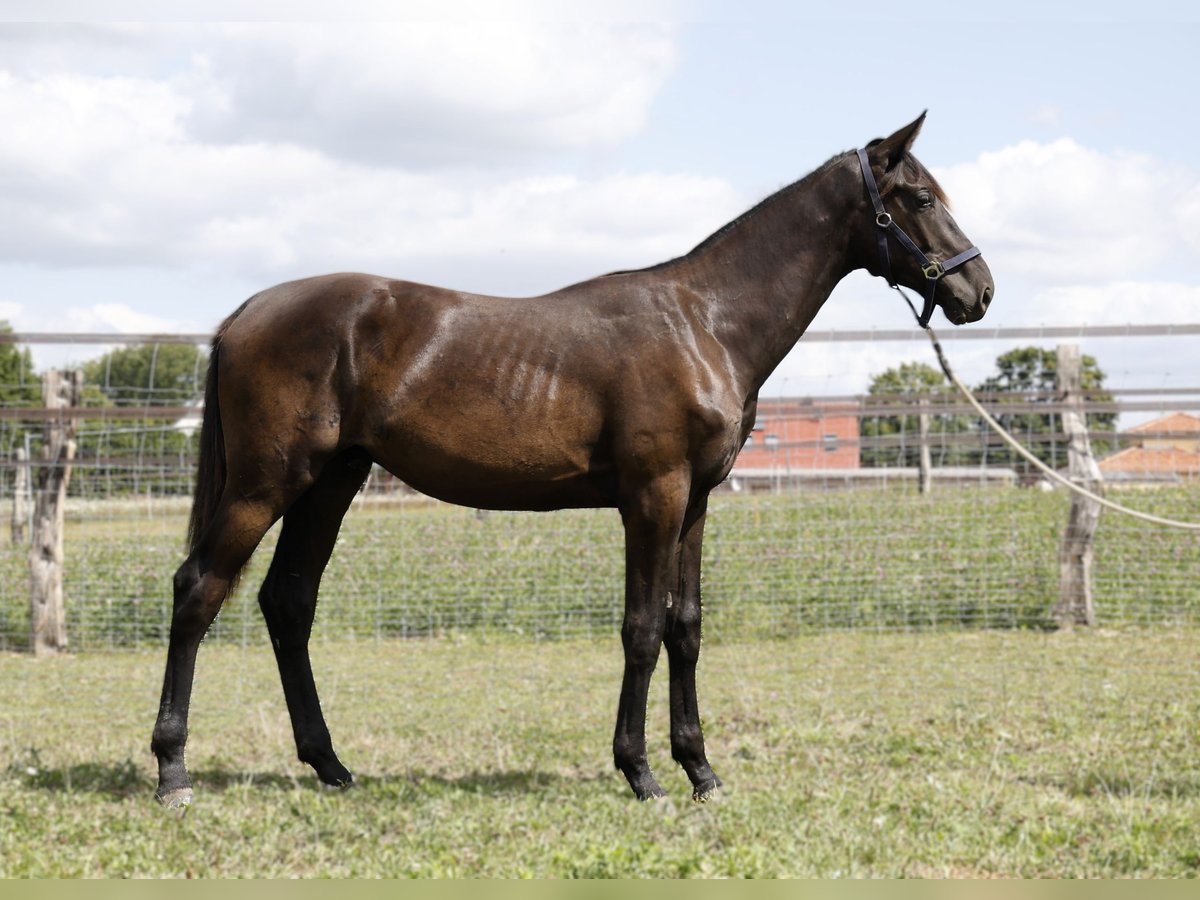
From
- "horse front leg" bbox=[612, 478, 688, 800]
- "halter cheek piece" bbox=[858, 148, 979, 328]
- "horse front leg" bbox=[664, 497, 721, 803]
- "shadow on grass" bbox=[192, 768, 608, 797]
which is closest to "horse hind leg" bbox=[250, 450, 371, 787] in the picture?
"shadow on grass" bbox=[192, 768, 608, 797]

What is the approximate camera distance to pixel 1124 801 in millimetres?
4840

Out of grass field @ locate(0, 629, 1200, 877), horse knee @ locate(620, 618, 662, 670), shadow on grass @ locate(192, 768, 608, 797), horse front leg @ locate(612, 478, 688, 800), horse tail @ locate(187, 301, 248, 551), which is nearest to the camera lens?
grass field @ locate(0, 629, 1200, 877)

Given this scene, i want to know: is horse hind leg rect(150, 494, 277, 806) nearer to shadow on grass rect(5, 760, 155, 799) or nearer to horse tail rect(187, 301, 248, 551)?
horse tail rect(187, 301, 248, 551)

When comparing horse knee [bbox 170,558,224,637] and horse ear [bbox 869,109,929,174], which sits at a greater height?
horse ear [bbox 869,109,929,174]

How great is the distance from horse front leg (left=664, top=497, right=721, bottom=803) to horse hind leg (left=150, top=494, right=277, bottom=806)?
168cm

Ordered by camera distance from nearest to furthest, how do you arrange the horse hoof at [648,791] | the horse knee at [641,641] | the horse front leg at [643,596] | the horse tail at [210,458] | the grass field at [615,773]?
the grass field at [615,773] < the horse front leg at [643,596] < the horse knee at [641,641] < the horse hoof at [648,791] < the horse tail at [210,458]

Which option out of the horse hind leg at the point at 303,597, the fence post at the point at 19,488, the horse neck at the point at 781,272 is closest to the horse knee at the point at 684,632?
the horse neck at the point at 781,272

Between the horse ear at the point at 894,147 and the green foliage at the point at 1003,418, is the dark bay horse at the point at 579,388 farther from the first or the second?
the green foliage at the point at 1003,418

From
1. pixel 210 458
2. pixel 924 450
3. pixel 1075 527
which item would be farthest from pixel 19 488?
pixel 1075 527

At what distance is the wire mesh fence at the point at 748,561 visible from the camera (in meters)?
10.5

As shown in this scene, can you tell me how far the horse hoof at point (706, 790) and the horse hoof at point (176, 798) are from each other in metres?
2.01

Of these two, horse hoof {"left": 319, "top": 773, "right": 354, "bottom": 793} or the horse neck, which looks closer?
the horse neck

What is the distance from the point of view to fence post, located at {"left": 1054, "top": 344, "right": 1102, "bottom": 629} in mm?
10477

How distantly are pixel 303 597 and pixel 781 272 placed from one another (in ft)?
8.01
